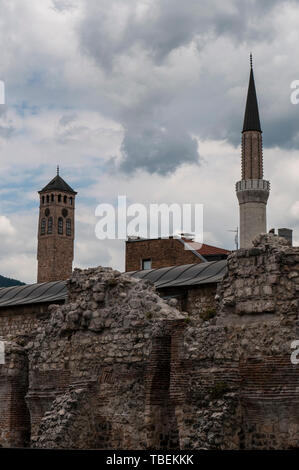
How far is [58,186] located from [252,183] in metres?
44.7

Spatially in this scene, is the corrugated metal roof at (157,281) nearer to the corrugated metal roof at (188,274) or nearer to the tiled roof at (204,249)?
the corrugated metal roof at (188,274)

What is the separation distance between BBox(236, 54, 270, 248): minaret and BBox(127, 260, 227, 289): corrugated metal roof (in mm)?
39371

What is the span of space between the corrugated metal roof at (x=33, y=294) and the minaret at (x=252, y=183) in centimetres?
3639

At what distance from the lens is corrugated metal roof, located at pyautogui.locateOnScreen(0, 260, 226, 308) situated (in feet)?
85.6

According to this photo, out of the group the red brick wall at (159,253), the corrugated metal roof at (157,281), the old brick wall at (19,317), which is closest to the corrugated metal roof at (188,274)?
the corrugated metal roof at (157,281)

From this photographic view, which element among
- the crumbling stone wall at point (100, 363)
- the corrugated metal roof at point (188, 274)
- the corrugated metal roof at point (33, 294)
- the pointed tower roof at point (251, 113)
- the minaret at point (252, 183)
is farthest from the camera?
the pointed tower roof at point (251, 113)

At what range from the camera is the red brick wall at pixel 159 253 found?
5153 cm

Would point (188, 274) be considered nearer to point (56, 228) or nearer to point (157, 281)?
point (157, 281)

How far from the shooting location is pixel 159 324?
14.6 metres

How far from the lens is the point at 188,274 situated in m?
27.6

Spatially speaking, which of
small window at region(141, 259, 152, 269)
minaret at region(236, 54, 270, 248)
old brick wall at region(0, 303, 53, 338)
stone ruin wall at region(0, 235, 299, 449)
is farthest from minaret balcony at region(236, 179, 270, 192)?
stone ruin wall at region(0, 235, 299, 449)
